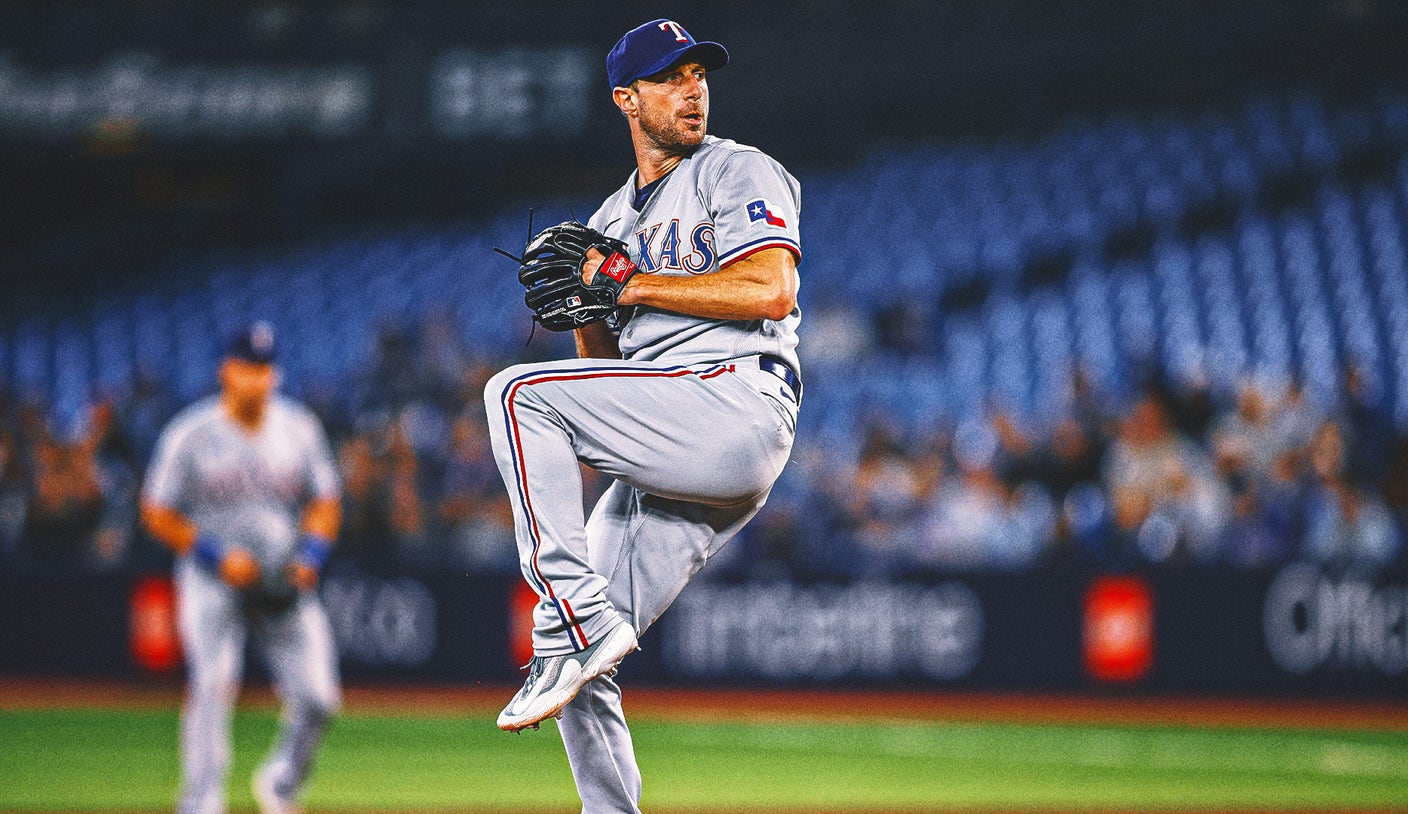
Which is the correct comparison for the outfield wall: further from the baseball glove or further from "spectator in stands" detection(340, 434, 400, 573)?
the baseball glove

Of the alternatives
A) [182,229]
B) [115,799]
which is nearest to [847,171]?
[182,229]

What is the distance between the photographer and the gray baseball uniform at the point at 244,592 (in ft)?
22.5

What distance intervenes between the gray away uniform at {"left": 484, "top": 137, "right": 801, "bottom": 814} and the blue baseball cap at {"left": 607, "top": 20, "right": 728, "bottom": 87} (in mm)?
234

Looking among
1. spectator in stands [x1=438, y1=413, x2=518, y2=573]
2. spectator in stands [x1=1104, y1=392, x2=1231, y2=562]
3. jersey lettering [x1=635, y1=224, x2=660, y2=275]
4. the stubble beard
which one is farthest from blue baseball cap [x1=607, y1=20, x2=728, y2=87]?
spectator in stands [x1=438, y1=413, x2=518, y2=573]

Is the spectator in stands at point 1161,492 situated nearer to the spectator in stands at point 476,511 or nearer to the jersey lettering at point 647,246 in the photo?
the spectator in stands at point 476,511

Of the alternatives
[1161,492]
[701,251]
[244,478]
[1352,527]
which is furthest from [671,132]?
[1352,527]

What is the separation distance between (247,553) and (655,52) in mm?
4122

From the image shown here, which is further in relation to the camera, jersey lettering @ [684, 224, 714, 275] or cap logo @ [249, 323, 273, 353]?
cap logo @ [249, 323, 273, 353]

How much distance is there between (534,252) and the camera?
3648 millimetres

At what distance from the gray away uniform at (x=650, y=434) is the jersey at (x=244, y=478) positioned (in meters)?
3.62

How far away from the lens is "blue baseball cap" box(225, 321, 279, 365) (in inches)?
279

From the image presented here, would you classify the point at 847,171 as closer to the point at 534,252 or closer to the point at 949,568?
the point at 949,568

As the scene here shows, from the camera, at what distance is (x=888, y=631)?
1161 cm

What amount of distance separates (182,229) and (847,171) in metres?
8.88
